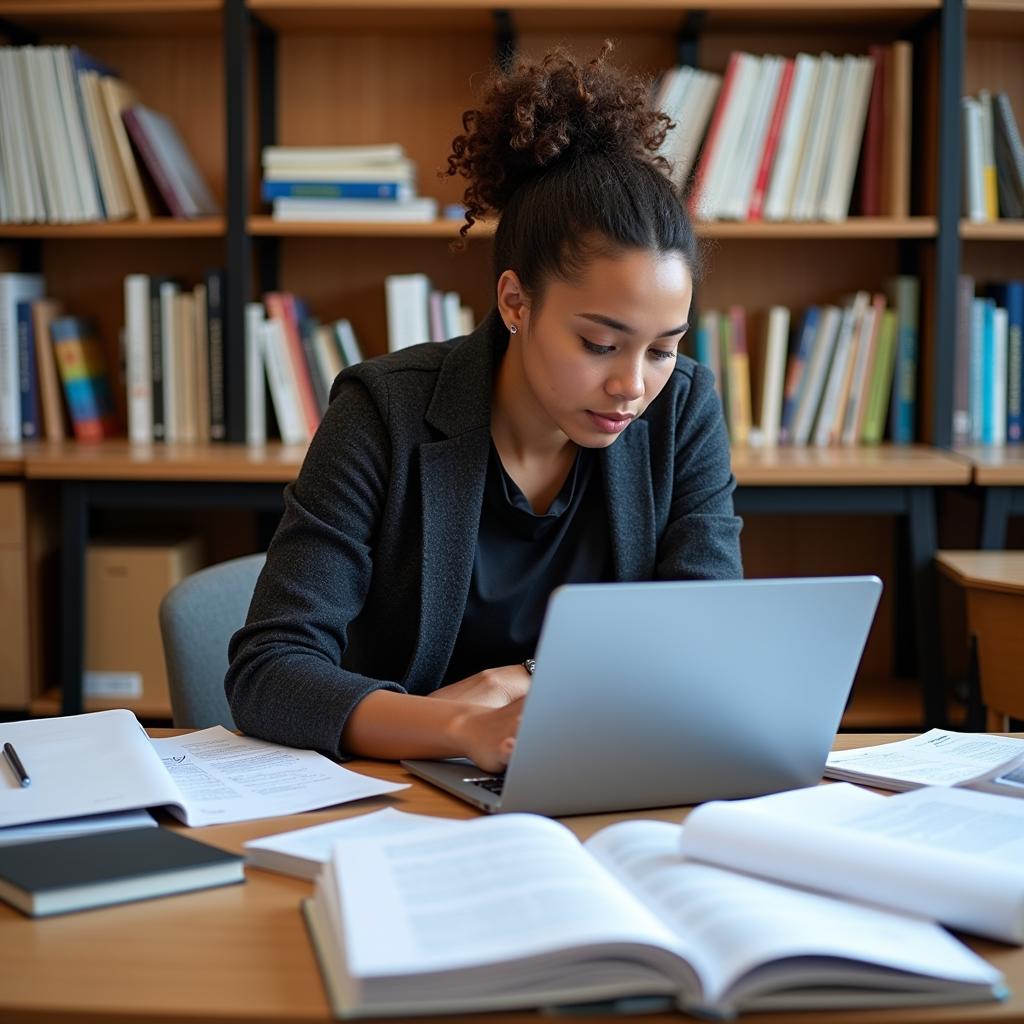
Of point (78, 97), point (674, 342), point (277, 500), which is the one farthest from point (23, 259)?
point (674, 342)

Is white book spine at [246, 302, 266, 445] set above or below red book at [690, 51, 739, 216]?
below

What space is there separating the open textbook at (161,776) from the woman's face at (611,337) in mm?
462

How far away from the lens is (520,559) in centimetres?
156

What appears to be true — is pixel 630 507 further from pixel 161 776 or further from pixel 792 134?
pixel 792 134

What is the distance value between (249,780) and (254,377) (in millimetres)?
1911

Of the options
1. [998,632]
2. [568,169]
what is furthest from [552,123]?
[998,632]

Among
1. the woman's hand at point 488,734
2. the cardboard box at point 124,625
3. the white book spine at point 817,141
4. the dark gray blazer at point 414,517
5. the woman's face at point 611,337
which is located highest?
the white book spine at point 817,141

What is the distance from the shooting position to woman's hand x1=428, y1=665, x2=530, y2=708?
1.30 m

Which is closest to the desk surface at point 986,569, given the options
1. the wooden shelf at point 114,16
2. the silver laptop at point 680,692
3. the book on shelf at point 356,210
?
the silver laptop at point 680,692

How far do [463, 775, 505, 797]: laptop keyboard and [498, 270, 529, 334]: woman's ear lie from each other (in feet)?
A: 1.91

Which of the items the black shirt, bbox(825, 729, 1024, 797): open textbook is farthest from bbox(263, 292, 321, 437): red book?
bbox(825, 729, 1024, 797): open textbook

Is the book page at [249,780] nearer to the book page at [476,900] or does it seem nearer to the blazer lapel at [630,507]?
the book page at [476,900]

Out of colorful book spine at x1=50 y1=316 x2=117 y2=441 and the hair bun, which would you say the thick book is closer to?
the hair bun

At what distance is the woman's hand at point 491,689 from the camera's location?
1296 mm
